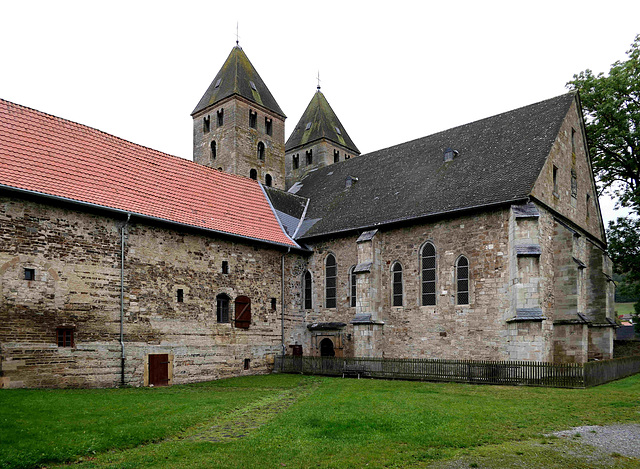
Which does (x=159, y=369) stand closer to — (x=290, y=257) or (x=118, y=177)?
(x=118, y=177)

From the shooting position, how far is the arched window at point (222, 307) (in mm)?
23622

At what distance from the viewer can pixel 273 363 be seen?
84.0 feet

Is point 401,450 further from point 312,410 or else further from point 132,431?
point 132,431

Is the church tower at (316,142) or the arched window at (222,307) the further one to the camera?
the church tower at (316,142)

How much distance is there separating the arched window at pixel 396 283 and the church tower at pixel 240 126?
49.3 ft

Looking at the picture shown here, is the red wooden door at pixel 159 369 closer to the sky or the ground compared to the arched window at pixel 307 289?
closer to the ground

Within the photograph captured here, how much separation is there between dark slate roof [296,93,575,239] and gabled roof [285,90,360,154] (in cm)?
1393

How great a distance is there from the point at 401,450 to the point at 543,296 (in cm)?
1488

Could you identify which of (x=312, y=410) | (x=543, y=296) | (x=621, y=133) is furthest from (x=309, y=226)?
(x=621, y=133)

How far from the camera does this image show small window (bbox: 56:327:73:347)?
1788cm

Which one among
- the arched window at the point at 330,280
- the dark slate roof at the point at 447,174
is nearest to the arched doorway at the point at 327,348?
the arched window at the point at 330,280

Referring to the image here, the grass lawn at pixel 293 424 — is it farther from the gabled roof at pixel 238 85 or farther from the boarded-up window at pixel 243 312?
the gabled roof at pixel 238 85

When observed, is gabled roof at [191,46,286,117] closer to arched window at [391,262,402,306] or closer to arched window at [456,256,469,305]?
arched window at [391,262,402,306]

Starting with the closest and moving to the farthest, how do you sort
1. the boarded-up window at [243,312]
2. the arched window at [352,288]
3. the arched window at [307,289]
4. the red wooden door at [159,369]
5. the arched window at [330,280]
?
the red wooden door at [159,369] < the boarded-up window at [243,312] < the arched window at [352,288] < the arched window at [330,280] < the arched window at [307,289]
